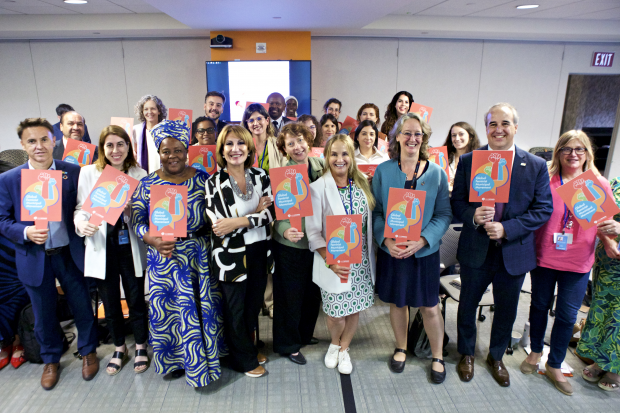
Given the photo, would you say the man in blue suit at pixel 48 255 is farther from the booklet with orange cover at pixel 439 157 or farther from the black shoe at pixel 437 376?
the booklet with orange cover at pixel 439 157

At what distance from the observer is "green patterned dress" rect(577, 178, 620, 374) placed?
2100 mm

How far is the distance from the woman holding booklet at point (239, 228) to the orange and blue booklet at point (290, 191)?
0.15m

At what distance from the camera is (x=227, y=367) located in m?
2.36

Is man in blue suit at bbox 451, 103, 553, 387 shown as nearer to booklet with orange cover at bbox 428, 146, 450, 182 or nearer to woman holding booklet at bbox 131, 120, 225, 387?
booklet with orange cover at bbox 428, 146, 450, 182

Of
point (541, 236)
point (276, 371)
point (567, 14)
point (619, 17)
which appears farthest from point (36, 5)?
point (619, 17)

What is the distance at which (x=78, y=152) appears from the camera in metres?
2.54

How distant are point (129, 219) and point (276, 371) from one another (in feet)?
4.60

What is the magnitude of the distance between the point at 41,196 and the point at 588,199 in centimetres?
303

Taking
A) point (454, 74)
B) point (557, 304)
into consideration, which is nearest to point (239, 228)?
point (557, 304)

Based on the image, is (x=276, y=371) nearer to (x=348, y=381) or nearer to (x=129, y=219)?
(x=348, y=381)

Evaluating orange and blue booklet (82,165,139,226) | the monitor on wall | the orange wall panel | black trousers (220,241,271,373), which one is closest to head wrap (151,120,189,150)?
orange and blue booklet (82,165,139,226)

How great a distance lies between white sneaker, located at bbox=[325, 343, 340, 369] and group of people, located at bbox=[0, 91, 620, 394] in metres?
0.01

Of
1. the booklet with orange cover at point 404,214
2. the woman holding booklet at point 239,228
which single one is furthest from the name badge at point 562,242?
the woman holding booklet at point 239,228

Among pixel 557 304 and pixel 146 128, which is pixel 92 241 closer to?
pixel 146 128
